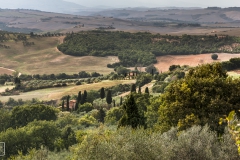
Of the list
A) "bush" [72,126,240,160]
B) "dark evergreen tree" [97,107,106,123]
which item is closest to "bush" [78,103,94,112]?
"dark evergreen tree" [97,107,106,123]

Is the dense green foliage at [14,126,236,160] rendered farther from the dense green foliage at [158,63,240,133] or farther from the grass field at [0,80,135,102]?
the grass field at [0,80,135,102]

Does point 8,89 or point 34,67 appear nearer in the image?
point 8,89

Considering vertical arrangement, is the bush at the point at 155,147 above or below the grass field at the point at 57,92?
above

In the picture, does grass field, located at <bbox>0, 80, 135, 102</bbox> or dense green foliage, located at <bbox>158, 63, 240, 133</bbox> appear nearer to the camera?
dense green foliage, located at <bbox>158, 63, 240, 133</bbox>

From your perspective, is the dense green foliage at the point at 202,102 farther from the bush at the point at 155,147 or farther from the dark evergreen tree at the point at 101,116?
the dark evergreen tree at the point at 101,116

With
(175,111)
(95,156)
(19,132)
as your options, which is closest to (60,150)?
(19,132)

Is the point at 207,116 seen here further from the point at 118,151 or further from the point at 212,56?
the point at 212,56

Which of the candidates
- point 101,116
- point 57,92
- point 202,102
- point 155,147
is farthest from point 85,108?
point 155,147

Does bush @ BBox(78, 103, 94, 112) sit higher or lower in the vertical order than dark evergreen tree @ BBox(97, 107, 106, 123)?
lower

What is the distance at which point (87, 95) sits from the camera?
105m

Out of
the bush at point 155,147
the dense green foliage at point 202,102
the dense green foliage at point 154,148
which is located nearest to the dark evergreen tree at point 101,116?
the dense green foliage at point 202,102

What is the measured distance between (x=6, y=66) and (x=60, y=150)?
154 m

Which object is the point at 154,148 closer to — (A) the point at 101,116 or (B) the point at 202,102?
(B) the point at 202,102

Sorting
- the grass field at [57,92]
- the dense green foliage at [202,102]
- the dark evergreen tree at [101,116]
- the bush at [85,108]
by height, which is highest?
the dense green foliage at [202,102]
